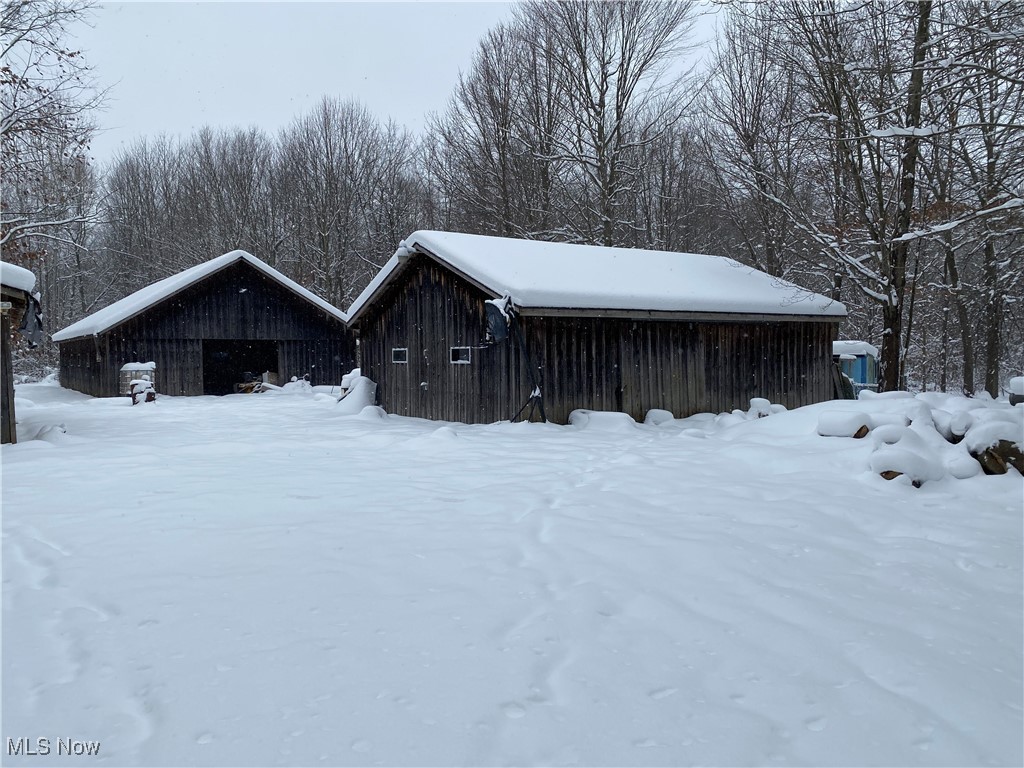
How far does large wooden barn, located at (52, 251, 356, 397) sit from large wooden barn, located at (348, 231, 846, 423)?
23.9 ft

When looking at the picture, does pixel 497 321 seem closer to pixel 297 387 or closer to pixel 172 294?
pixel 297 387

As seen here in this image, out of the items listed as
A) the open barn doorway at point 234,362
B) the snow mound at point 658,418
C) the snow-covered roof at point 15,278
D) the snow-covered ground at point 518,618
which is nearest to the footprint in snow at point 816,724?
the snow-covered ground at point 518,618

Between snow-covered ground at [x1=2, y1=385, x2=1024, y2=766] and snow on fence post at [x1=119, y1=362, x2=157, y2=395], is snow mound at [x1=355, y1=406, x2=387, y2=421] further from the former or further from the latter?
snow on fence post at [x1=119, y1=362, x2=157, y2=395]

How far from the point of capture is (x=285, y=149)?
34.7m

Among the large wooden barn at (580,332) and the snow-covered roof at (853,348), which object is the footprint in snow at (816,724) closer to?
the large wooden barn at (580,332)

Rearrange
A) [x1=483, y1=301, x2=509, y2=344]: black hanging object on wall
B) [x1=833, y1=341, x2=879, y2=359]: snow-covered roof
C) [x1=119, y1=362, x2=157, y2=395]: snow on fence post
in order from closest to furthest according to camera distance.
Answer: [x1=483, y1=301, x2=509, y2=344]: black hanging object on wall → [x1=119, y1=362, x2=157, y2=395]: snow on fence post → [x1=833, y1=341, x2=879, y2=359]: snow-covered roof

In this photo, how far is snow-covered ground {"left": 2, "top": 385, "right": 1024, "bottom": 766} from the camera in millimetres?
2457

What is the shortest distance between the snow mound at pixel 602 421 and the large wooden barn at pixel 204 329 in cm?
1111

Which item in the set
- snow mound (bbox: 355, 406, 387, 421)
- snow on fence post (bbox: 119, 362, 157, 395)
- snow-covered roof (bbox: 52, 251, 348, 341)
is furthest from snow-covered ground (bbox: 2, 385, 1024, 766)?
snow-covered roof (bbox: 52, 251, 348, 341)

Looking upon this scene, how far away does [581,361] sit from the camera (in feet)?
39.8

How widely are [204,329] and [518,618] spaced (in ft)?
71.3

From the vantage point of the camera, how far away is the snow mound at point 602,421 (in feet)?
37.4

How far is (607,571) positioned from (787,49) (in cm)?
1453

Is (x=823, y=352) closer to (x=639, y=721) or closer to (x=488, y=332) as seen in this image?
(x=488, y=332)
